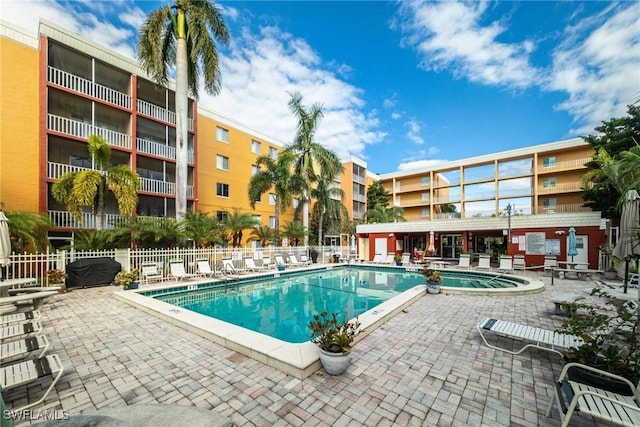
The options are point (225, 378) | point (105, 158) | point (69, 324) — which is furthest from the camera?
point (105, 158)

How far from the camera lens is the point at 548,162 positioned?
26500mm

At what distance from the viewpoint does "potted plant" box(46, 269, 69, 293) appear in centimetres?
884

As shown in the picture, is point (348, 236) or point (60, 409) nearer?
point (60, 409)

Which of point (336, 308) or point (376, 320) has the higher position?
point (376, 320)

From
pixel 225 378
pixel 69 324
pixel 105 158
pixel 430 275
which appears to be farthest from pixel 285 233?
pixel 225 378

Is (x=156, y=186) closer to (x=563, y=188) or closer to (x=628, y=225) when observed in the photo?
(x=628, y=225)

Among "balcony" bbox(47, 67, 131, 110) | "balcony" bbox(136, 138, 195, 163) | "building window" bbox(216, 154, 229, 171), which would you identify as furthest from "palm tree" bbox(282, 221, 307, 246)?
"balcony" bbox(47, 67, 131, 110)

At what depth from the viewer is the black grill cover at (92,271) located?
9.30m

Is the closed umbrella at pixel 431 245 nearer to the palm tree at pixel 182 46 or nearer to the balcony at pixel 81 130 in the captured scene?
the palm tree at pixel 182 46

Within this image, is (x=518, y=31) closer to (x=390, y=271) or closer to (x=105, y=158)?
(x=390, y=271)

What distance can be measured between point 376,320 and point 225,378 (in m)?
3.30

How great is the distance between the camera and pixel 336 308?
8.41 m

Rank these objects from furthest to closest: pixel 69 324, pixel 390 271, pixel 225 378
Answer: pixel 390 271 → pixel 69 324 → pixel 225 378

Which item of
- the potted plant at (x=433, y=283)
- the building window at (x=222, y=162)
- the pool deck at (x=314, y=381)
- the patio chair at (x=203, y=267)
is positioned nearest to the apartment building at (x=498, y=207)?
the potted plant at (x=433, y=283)
